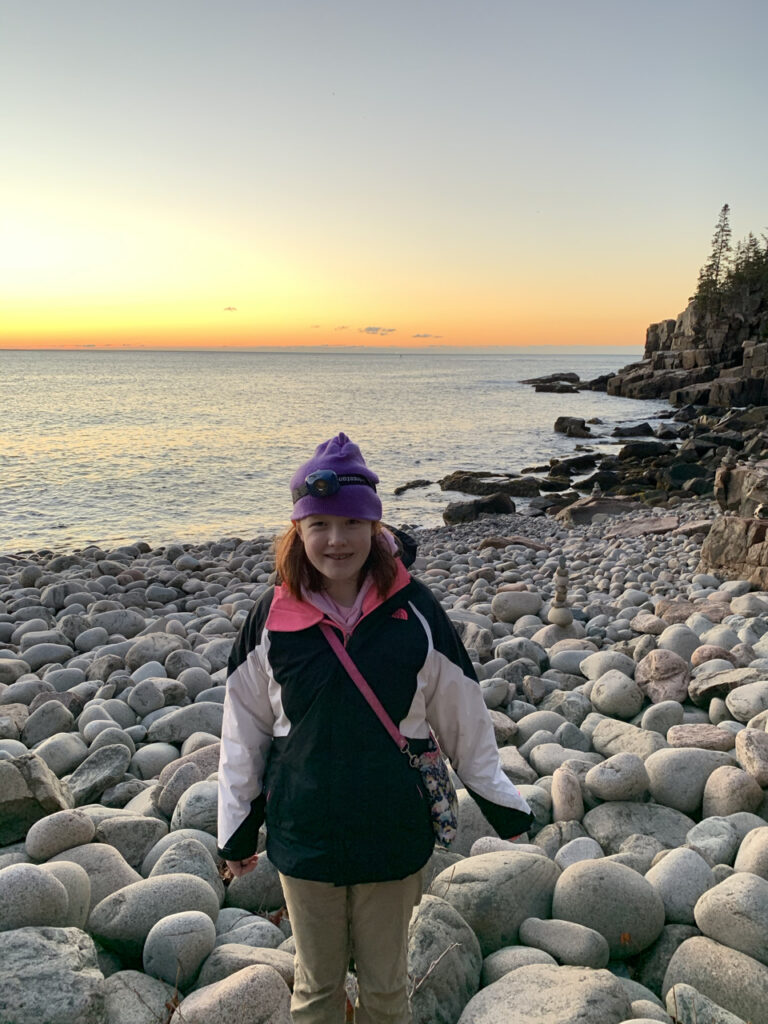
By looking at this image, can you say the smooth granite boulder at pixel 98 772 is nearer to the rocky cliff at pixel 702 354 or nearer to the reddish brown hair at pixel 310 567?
the reddish brown hair at pixel 310 567

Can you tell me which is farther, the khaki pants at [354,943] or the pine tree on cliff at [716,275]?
the pine tree on cliff at [716,275]

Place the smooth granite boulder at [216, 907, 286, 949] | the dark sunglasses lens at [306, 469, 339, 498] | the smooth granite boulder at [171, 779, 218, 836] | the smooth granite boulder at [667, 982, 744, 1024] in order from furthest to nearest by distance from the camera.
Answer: the smooth granite boulder at [171, 779, 218, 836]
the smooth granite boulder at [216, 907, 286, 949]
the smooth granite boulder at [667, 982, 744, 1024]
the dark sunglasses lens at [306, 469, 339, 498]

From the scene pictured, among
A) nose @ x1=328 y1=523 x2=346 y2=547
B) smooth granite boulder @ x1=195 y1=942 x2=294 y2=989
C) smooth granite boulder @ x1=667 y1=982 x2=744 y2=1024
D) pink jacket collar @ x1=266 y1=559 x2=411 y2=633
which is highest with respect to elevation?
nose @ x1=328 y1=523 x2=346 y2=547

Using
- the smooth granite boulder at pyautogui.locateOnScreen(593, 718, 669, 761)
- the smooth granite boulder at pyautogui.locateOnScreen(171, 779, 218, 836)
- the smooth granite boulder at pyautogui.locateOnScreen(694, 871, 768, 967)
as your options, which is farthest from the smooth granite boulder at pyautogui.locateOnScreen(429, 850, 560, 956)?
the smooth granite boulder at pyautogui.locateOnScreen(593, 718, 669, 761)

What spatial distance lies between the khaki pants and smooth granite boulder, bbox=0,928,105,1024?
0.62m

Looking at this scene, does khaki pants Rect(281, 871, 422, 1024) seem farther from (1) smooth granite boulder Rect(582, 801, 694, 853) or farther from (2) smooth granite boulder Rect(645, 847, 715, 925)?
(1) smooth granite boulder Rect(582, 801, 694, 853)

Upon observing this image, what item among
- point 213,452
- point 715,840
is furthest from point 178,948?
point 213,452

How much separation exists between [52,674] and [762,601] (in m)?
6.15

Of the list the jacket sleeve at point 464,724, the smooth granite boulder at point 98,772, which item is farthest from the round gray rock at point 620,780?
the smooth granite boulder at point 98,772

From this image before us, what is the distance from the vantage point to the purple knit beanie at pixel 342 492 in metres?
2.24

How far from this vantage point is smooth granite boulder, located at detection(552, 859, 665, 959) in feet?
9.04

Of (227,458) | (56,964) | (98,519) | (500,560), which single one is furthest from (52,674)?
(227,458)

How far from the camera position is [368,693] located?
209 cm

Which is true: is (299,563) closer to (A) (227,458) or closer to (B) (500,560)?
(B) (500,560)
